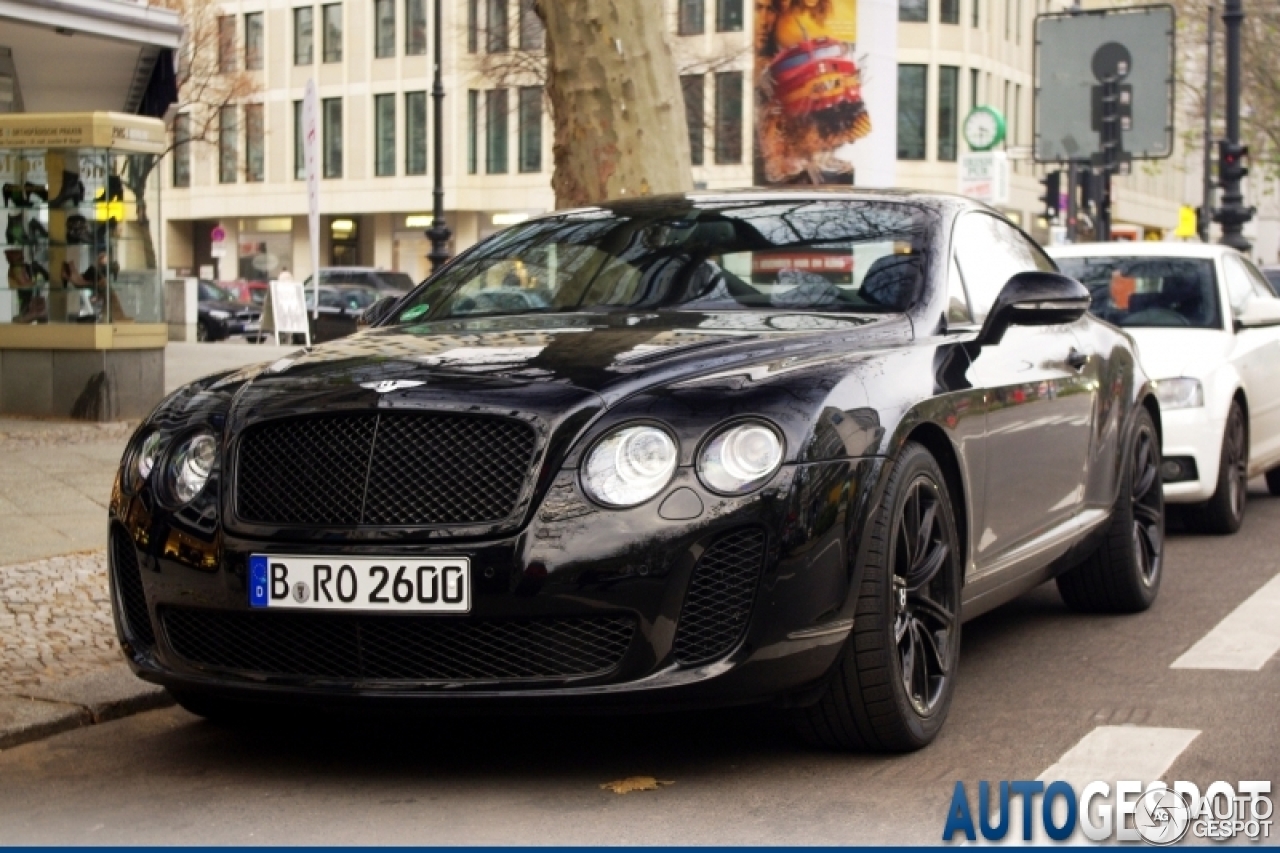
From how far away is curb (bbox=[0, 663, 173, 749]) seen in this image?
5.81 m

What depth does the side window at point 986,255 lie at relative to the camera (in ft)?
21.5

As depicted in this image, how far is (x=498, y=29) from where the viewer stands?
5841 cm

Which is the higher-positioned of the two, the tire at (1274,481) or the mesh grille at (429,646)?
the mesh grille at (429,646)

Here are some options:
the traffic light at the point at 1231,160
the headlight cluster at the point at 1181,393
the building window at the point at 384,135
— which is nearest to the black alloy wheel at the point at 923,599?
the headlight cluster at the point at 1181,393

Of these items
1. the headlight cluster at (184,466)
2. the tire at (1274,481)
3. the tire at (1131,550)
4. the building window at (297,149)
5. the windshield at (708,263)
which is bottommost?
the tire at (1274,481)

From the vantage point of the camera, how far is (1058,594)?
8414 mm

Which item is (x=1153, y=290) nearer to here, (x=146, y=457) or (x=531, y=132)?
(x=146, y=457)

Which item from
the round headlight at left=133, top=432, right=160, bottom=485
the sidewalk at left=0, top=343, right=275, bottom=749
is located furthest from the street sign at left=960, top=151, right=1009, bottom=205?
the round headlight at left=133, top=432, right=160, bottom=485

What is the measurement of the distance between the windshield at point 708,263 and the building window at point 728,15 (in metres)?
55.0

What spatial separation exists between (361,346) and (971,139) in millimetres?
28006

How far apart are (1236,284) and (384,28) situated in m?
58.7

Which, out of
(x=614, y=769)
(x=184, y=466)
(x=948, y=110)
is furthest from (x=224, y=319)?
(x=614, y=769)

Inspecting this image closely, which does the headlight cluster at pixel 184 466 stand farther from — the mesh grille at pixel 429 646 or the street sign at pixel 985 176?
the street sign at pixel 985 176

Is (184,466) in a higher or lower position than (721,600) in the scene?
higher
